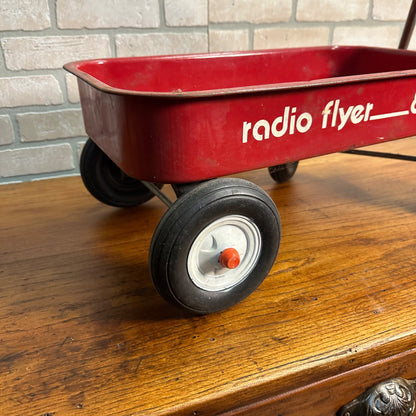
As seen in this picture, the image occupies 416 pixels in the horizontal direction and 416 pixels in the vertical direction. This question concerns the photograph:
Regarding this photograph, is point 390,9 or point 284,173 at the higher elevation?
point 390,9

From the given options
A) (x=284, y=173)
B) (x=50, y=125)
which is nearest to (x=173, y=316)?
(x=284, y=173)

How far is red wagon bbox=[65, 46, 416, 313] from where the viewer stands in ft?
1.97

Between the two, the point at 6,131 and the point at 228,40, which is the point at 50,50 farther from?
the point at 228,40

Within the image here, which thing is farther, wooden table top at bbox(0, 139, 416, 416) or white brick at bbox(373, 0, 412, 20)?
white brick at bbox(373, 0, 412, 20)

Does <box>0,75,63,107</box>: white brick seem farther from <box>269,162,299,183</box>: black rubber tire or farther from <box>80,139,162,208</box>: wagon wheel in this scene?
<box>269,162,299,183</box>: black rubber tire

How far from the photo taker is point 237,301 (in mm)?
706

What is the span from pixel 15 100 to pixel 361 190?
3.11ft

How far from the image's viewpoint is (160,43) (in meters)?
1.17

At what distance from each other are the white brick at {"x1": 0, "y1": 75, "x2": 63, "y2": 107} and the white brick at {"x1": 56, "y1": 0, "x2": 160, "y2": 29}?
15 cm

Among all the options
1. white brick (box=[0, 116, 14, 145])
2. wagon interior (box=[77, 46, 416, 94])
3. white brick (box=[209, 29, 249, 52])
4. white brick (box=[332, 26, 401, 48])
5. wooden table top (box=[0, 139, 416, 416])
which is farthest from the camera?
white brick (box=[332, 26, 401, 48])

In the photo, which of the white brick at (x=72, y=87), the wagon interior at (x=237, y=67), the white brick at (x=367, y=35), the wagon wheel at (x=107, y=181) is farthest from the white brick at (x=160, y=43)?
the white brick at (x=367, y=35)

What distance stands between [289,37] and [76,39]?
2.09 ft

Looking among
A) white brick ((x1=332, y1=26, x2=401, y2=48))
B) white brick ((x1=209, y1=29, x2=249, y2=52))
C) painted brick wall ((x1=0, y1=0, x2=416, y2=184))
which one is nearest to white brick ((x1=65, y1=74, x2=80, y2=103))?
painted brick wall ((x1=0, y1=0, x2=416, y2=184))

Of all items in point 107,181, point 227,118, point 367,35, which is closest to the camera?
point 227,118
